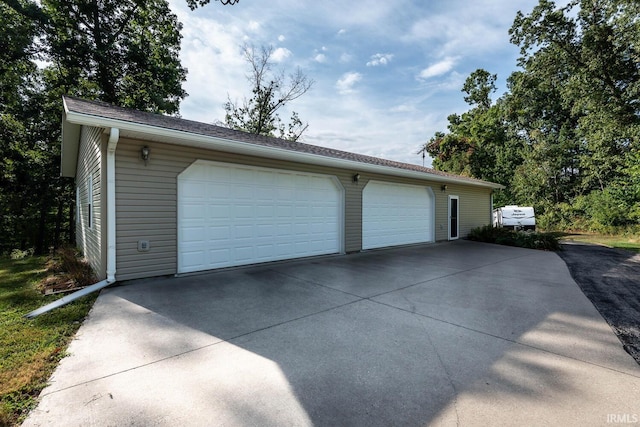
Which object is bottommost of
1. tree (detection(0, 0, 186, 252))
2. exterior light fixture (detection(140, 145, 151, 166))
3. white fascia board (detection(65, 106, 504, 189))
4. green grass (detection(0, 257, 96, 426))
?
green grass (detection(0, 257, 96, 426))

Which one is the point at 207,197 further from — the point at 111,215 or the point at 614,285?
the point at 614,285

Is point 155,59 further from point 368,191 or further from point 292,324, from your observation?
point 292,324

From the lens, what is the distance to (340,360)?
2.63 metres

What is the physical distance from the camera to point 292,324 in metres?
3.45

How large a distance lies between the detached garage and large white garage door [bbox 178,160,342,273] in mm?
21

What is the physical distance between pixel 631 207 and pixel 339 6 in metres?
16.8

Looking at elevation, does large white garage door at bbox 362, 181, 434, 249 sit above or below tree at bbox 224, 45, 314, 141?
below

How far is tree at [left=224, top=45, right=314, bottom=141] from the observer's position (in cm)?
1880

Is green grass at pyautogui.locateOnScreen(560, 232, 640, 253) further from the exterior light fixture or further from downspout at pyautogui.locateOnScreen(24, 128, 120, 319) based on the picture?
downspout at pyautogui.locateOnScreen(24, 128, 120, 319)

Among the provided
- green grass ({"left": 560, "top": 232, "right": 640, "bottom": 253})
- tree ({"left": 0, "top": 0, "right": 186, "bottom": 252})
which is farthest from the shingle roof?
tree ({"left": 0, "top": 0, "right": 186, "bottom": 252})

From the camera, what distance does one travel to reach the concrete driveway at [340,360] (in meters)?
1.97

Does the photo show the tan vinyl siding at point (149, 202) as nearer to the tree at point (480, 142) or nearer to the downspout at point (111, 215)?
the downspout at point (111, 215)

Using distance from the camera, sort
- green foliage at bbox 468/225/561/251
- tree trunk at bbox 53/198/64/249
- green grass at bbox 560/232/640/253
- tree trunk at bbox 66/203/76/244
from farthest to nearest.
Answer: tree trunk at bbox 53/198/64/249 → tree trunk at bbox 66/203/76/244 → green grass at bbox 560/232/640/253 → green foliage at bbox 468/225/561/251

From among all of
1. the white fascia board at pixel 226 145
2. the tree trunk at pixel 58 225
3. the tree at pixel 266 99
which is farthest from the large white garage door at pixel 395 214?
the tree trunk at pixel 58 225
